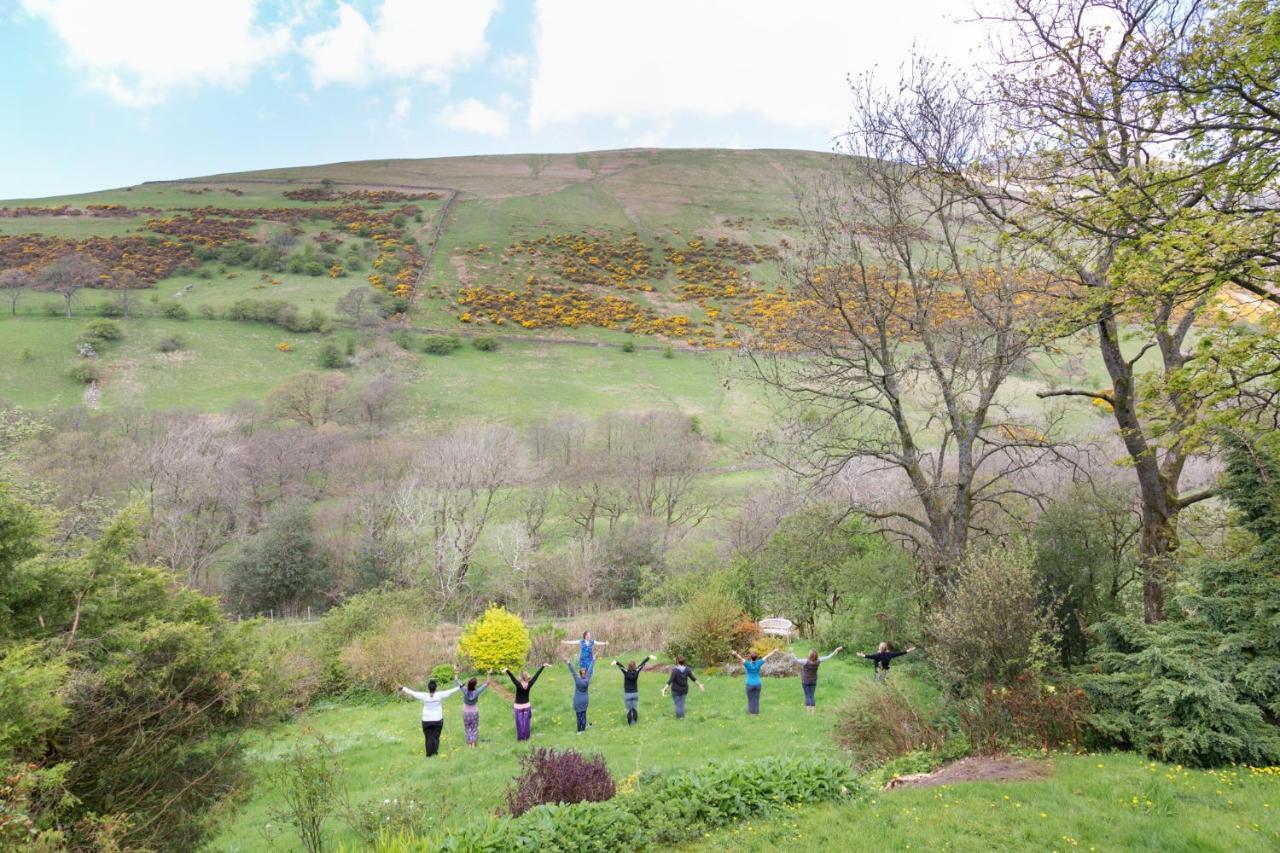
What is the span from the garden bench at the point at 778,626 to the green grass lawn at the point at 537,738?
380 cm

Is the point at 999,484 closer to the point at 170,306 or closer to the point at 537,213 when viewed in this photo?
the point at 170,306

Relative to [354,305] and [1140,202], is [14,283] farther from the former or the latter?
[1140,202]

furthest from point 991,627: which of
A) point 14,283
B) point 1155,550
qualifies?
point 14,283

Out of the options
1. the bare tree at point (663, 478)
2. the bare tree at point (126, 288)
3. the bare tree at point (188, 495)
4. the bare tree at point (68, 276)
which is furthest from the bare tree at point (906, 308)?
the bare tree at point (68, 276)

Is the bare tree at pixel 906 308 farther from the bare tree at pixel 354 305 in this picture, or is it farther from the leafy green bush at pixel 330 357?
the bare tree at pixel 354 305

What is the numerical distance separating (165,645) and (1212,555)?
55.3 feet

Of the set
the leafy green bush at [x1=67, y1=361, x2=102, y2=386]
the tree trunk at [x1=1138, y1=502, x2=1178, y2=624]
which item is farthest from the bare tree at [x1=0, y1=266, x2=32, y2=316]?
the tree trunk at [x1=1138, y1=502, x2=1178, y2=624]

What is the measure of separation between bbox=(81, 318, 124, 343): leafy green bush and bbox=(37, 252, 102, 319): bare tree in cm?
633

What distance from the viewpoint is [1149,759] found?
27.3ft

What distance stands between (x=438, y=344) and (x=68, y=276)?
35.1 m

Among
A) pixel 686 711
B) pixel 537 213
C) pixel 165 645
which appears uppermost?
pixel 537 213

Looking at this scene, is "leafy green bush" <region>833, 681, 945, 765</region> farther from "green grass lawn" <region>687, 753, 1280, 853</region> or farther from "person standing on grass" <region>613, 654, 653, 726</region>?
"person standing on grass" <region>613, 654, 653, 726</region>

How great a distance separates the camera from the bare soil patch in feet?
→ 26.7

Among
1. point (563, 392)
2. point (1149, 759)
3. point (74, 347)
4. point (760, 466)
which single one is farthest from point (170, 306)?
point (1149, 759)
